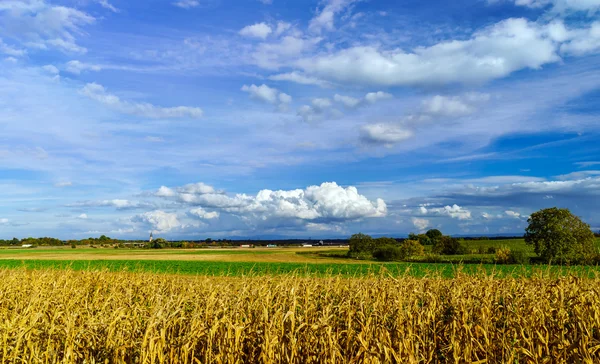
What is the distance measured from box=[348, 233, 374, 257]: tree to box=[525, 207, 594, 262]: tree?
102 ft

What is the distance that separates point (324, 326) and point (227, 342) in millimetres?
1605

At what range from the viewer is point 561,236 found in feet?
174

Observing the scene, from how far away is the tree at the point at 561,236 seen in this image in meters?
52.6

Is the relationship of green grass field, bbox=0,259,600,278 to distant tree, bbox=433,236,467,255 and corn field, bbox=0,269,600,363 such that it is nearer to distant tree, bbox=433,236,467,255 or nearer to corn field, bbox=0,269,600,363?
corn field, bbox=0,269,600,363

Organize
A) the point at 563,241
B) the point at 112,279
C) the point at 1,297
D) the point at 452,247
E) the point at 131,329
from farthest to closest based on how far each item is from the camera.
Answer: the point at 452,247 → the point at 563,241 → the point at 112,279 → the point at 1,297 → the point at 131,329

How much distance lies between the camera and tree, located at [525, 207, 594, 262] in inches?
2071

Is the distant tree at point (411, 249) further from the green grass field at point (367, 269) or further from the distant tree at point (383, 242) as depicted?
the green grass field at point (367, 269)

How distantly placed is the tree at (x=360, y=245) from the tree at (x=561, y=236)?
1225 inches

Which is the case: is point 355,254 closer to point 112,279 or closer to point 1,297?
point 112,279

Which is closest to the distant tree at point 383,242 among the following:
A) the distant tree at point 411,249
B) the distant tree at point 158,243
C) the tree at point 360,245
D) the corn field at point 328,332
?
the tree at point 360,245

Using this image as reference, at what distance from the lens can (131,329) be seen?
8.54 metres

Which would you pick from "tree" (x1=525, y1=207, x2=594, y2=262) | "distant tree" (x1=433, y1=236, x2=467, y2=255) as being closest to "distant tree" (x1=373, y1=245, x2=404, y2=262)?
"distant tree" (x1=433, y1=236, x2=467, y2=255)

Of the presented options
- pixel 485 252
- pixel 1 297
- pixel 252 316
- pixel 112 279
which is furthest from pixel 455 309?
pixel 485 252

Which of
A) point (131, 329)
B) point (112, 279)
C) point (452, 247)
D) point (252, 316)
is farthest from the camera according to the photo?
point (452, 247)
